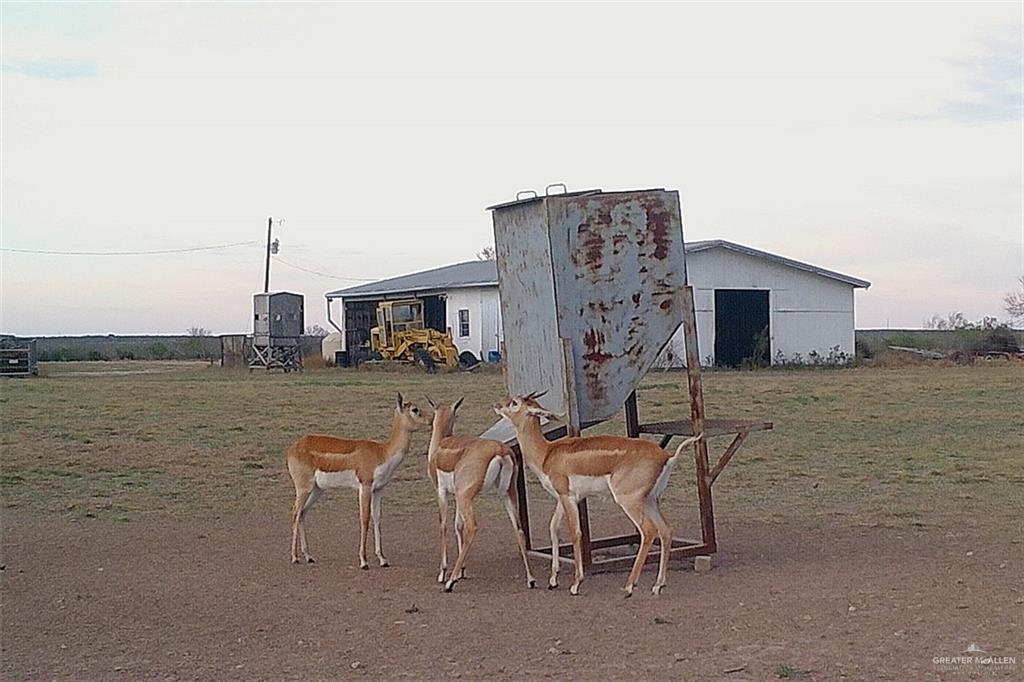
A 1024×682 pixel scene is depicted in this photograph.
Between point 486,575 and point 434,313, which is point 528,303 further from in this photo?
point 434,313

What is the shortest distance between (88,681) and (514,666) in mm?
2449

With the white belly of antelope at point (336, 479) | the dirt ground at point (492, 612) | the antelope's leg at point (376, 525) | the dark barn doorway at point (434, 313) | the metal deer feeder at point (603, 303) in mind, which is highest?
the dark barn doorway at point (434, 313)

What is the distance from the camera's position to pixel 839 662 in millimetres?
7328

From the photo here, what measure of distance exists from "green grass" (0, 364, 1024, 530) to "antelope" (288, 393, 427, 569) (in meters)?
1.16

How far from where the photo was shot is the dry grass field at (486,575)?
25.1ft

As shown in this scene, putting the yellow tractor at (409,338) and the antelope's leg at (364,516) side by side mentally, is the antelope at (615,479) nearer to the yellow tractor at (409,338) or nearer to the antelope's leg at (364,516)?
the antelope's leg at (364,516)

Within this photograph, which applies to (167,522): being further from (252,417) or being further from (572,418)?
(252,417)

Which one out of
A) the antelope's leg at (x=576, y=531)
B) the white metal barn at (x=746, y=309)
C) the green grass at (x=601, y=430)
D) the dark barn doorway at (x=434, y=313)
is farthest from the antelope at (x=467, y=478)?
the dark barn doorway at (x=434, y=313)

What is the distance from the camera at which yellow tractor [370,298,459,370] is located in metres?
41.8

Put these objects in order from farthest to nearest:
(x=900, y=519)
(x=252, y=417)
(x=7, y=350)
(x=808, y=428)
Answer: (x=7, y=350)
(x=252, y=417)
(x=808, y=428)
(x=900, y=519)

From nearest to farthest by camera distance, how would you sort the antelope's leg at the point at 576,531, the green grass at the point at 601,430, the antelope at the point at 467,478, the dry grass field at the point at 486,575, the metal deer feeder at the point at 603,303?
the dry grass field at the point at 486,575
the antelope's leg at the point at 576,531
the antelope at the point at 467,478
the metal deer feeder at the point at 603,303
the green grass at the point at 601,430

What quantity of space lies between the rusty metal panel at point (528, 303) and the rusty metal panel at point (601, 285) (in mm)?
17

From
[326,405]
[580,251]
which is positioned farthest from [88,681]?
[326,405]

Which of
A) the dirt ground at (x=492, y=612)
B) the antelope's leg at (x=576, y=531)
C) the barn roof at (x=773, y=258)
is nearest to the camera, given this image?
the dirt ground at (x=492, y=612)
